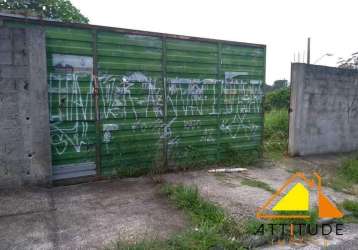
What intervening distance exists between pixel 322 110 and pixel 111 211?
5.78m

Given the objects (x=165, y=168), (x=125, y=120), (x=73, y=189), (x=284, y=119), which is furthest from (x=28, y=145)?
(x=284, y=119)

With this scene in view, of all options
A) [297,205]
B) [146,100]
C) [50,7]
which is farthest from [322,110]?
[50,7]

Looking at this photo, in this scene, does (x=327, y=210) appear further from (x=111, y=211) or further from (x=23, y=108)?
(x=23, y=108)

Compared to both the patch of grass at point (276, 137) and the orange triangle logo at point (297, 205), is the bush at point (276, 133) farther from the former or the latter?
the orange triangle logo at point (297, 205)

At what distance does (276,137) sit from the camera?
8195 millimetres

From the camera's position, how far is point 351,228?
3467 mm

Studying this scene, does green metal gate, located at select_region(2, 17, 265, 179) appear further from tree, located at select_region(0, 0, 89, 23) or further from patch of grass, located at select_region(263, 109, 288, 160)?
tree, located at select_region(0, 0, 89, 23)

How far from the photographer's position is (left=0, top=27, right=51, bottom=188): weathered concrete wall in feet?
12.8

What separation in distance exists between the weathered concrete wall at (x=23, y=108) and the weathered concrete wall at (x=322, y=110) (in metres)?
5.26

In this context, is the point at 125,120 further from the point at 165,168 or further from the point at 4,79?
the point at 4,79

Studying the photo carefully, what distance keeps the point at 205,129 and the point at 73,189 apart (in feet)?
8.59

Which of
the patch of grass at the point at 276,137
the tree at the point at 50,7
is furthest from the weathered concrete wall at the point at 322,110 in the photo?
the tree at the point at 50,7

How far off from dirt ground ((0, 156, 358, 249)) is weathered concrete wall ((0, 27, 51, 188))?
1.05 ft

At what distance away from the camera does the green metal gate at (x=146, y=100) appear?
14.3ft
